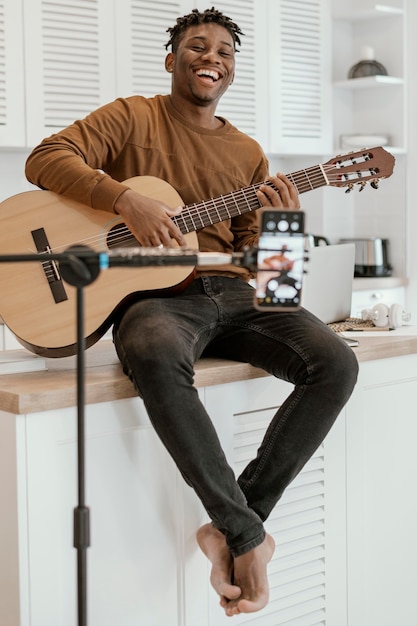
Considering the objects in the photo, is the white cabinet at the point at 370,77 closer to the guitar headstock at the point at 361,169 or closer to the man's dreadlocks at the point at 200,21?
the man's dreadlocks at the point at 200,21

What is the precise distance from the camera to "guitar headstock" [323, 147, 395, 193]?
204cm

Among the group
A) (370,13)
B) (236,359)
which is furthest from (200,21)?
(370,13)

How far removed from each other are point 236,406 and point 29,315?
0.47 metres

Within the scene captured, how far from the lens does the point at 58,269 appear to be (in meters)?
1.79

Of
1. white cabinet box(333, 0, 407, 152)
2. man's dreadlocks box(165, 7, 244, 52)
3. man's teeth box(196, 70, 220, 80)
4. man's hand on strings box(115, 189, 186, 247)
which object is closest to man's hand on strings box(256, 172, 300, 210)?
man's hand on strings box(115, 189, 186, 247)

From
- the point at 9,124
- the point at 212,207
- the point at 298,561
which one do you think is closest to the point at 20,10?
the point at 9,124

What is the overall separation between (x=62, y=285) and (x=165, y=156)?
0.47 m

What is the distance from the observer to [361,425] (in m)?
2.10

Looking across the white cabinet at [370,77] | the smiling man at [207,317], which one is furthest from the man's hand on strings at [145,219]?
the white cabinet at [370,77]

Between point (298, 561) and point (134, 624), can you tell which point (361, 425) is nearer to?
point (298, 561)

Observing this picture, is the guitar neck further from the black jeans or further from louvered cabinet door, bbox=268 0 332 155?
louvered cabinet door, bbox=268 0 332 155

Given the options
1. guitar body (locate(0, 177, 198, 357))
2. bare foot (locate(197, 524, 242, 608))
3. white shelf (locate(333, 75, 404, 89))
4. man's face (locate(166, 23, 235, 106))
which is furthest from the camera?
white shelf (locate(333, 75, 404, 89))

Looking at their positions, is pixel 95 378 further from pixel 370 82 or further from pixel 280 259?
pixel 370 82

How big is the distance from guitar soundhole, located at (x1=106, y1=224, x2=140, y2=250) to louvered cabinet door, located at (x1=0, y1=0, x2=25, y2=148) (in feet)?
5.02
